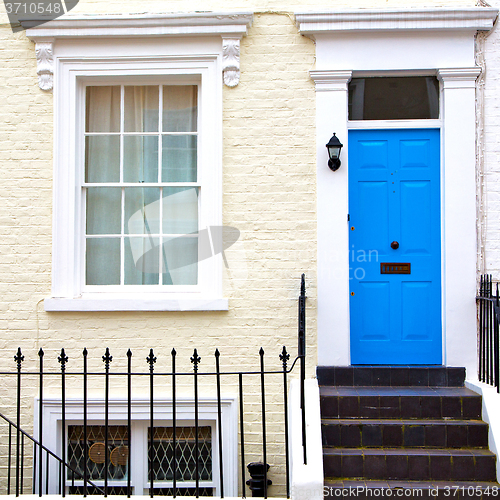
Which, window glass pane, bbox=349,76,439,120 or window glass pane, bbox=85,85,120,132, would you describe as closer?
window glass pane, bbox=349,76,439,120

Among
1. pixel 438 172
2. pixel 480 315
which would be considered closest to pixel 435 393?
pixel 480 315

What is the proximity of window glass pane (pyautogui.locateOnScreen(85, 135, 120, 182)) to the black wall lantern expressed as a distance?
2.23 meters

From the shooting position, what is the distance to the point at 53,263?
5406 millimetres

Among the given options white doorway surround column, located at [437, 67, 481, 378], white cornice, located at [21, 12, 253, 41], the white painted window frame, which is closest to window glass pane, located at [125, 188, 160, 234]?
white cornice, located at [21, 12, 253, 41]

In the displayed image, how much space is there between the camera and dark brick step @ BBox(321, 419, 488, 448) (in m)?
4.52

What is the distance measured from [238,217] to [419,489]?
9.55ft

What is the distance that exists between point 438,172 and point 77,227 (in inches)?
148

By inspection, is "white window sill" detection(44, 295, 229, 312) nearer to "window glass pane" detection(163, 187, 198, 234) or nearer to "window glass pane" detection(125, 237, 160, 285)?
"window glass pane" detection(125, 237, 160, 285)

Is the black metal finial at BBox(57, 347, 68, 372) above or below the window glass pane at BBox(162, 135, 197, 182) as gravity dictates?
below

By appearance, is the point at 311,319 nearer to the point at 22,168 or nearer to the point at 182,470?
the point at 182,470

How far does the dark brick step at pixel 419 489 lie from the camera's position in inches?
161

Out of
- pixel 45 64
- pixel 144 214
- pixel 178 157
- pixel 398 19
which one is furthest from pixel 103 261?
pixel 398 19

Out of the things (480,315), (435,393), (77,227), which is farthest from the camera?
(77,227)

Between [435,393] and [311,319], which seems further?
[311,319]
